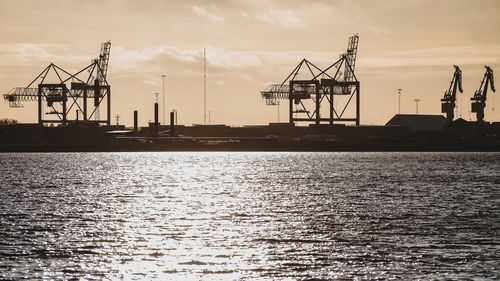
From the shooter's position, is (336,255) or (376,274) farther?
(336,255)

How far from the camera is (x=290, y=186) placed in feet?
293

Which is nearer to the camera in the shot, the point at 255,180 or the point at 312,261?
the point at 312,261

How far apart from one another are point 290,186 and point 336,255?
2093 inches

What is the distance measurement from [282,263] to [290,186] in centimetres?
5539

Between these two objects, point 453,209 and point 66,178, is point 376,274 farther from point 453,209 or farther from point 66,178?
point 66,178

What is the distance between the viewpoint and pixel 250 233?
44594 mm

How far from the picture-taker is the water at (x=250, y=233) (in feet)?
106

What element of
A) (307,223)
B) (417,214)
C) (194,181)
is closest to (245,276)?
(307,223)

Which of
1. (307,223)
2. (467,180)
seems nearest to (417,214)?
(307,223)

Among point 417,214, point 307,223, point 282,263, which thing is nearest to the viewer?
point 282,263

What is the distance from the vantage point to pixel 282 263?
3397 centimetres

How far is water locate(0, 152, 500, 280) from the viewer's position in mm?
32312

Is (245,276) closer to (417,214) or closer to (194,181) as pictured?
(417,214)

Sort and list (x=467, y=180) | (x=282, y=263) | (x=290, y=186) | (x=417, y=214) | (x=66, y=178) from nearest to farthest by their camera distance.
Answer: (x=282, y=263)
(x=417, y=214)
(x=290, y=186)
(x=467, y=180)
(x=66, y=178)
